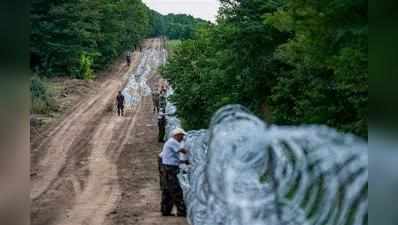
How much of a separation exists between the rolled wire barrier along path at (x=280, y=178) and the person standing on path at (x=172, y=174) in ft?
1.07

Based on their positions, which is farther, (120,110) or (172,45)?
(120,110)

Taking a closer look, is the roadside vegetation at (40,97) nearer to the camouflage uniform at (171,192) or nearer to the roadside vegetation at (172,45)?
the roadside vegetation at (172,45)

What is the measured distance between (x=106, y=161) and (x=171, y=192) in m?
1.90

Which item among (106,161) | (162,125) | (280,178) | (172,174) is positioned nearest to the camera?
(280,178)

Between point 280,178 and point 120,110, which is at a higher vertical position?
point 120,110

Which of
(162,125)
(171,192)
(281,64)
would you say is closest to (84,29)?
(162,125)

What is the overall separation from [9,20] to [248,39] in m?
4.12

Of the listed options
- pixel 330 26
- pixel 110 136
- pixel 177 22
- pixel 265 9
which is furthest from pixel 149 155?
pixel 330 26

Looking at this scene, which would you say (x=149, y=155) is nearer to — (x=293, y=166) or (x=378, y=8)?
(x=293, y=166)

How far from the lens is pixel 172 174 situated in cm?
524

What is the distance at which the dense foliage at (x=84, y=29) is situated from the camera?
8195mm

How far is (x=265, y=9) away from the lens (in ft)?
21.7

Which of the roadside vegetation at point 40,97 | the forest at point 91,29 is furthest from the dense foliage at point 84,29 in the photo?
the roadside vegetation at point 40,97

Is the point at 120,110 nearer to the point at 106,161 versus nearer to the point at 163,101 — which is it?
the point at 163,101
